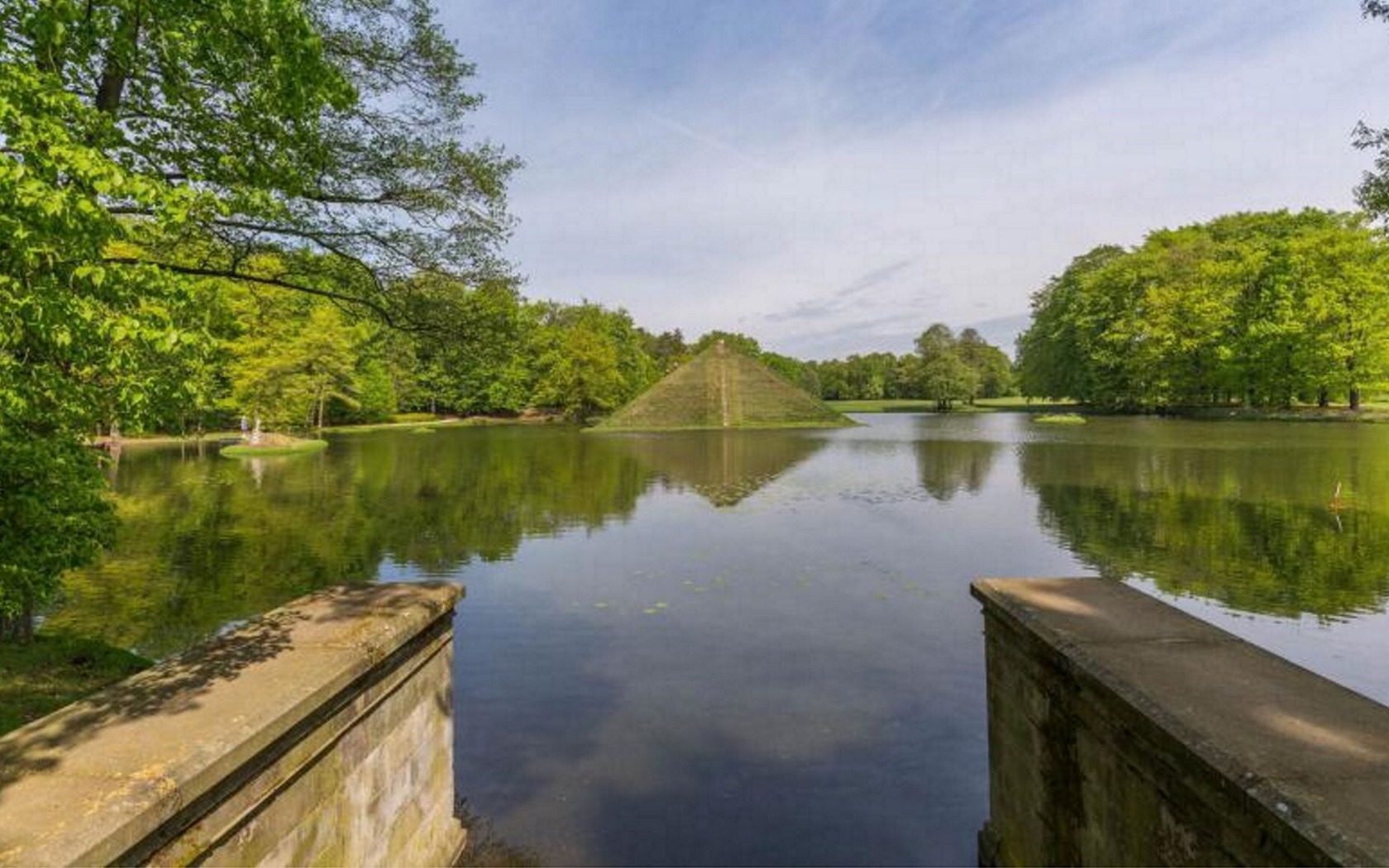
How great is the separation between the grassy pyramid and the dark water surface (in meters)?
37.9

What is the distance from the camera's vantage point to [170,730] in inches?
A: 132

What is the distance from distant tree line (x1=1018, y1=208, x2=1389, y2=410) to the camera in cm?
4944

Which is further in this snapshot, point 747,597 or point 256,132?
point 747,597

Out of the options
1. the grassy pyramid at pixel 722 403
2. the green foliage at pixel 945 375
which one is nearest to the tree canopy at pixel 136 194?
the grassy pyramid at pixel 722 403

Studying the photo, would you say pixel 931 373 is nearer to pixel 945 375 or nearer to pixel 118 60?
pixel 945 375

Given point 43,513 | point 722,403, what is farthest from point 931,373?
point 43,513

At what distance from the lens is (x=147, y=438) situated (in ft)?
163

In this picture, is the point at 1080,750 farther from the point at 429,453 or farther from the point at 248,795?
the point at 429,453

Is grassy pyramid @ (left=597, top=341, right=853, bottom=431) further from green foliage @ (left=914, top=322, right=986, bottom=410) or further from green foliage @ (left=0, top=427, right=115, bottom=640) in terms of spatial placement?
green foliage @ (left=0, top=427, right=115, bottom=640)

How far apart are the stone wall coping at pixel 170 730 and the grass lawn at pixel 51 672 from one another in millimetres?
2909

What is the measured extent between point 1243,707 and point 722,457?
33.9m

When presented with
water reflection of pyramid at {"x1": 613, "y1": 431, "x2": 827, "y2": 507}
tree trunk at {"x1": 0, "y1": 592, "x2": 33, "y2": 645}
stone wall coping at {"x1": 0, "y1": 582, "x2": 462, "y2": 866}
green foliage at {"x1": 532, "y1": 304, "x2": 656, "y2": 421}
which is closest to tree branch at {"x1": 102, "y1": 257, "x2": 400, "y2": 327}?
tree trunk at {"x1": 0, "y1": 592, "x2": 33, "y2": 645}

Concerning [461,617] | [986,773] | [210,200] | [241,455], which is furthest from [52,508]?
[241,455]

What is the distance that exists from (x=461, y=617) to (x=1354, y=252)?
212 feet
